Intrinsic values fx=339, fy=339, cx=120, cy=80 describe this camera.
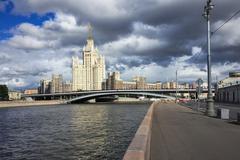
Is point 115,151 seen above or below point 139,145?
below

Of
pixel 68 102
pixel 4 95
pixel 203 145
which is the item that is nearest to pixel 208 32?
pixel 203 145

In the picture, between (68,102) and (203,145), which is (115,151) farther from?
(68,102)

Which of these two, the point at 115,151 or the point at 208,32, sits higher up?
the point at 208,32

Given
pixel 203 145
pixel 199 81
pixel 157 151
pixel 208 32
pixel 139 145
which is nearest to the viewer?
pixel 139 145

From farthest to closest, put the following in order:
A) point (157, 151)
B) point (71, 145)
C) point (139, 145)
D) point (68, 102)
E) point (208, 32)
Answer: point (68, 102)
point (208, 32)
point (71, 145)
point (157, 151)
point (139, 145)

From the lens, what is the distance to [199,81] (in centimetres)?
3294

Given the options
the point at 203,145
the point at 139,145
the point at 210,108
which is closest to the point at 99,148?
the point at 203,145

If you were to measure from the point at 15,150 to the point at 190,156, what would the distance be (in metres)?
10.0

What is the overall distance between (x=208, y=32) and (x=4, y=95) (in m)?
135

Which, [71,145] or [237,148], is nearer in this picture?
[237,148]

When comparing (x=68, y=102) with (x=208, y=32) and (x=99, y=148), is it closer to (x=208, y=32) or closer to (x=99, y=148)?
(x=208, y=32)

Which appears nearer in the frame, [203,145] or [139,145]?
[139,145]

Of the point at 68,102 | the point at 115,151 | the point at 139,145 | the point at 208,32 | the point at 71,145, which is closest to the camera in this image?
the point at 139,145

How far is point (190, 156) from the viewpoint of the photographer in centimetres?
907
